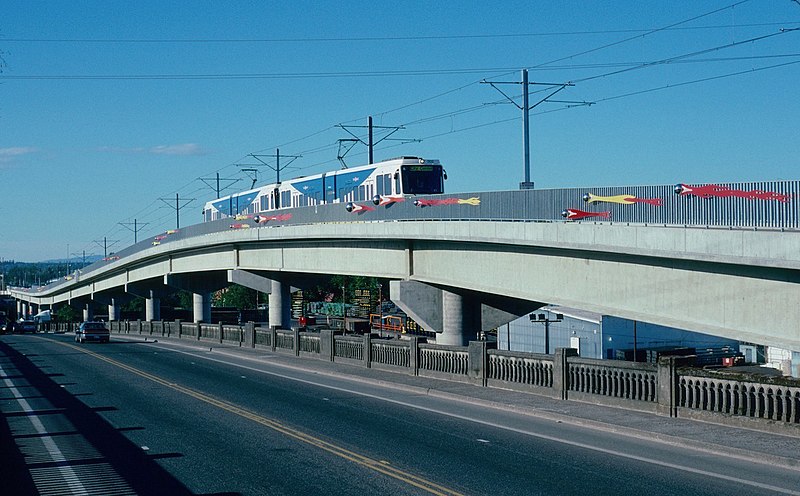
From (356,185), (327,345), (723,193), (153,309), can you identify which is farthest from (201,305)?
(723,193)

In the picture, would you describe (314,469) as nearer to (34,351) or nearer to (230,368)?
(230,368)

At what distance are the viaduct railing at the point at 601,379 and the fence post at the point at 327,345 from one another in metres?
0.04

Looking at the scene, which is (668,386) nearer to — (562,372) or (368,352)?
(562,372)

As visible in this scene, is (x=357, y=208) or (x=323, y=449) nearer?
(x=323, y=449)

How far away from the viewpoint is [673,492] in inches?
498

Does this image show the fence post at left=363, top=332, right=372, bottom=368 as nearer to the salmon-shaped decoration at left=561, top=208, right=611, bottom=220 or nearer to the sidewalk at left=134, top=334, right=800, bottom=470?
the sidewalk at left=134, top=334, right=800, bottom=470

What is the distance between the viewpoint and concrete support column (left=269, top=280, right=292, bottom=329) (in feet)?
172

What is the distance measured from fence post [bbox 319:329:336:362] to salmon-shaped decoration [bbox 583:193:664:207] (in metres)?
16.6

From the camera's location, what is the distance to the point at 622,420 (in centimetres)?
1898

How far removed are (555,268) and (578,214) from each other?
2640 millimetres

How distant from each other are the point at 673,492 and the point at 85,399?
18.4 metres

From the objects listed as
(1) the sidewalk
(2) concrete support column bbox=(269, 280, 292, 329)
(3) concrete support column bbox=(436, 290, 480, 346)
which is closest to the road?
(1) the sidewalk

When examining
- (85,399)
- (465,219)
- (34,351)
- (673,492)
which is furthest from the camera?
(34,351)

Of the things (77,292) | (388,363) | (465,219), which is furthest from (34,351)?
(77,292)
